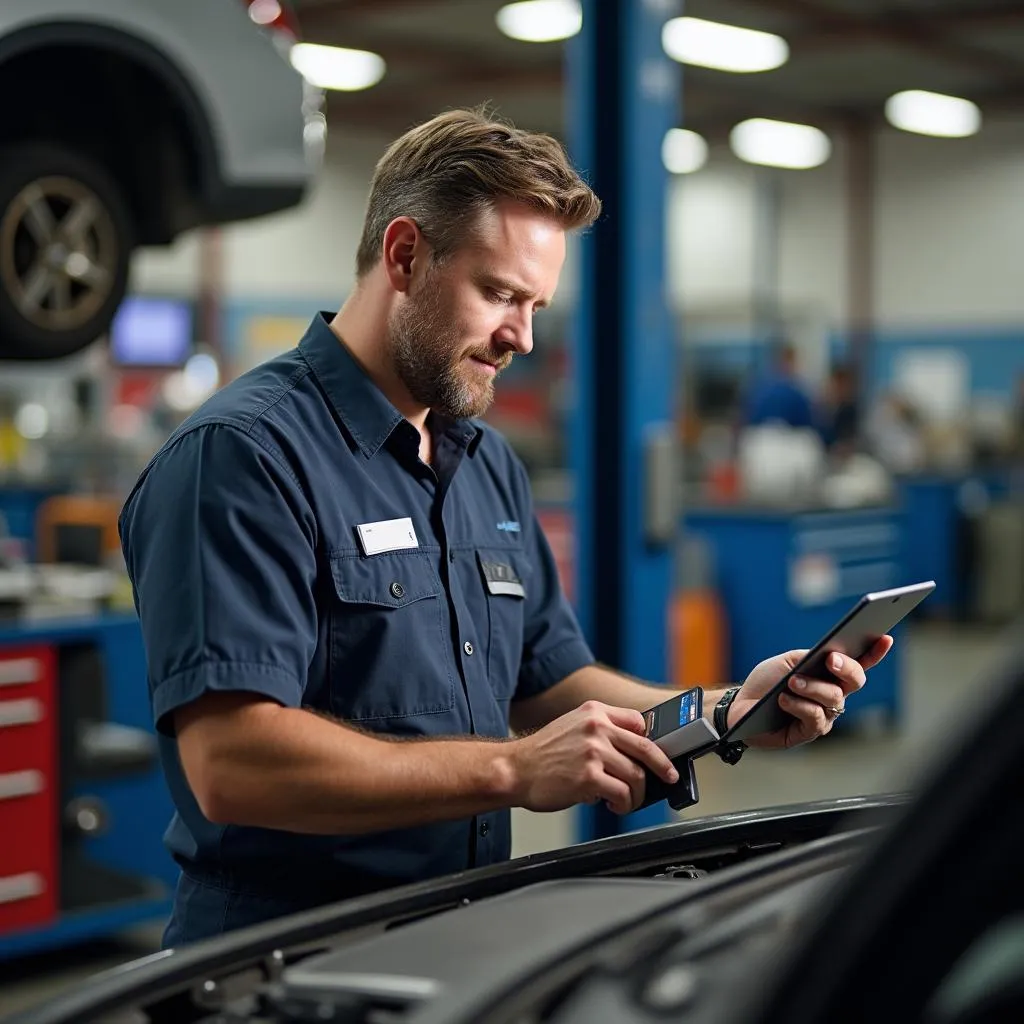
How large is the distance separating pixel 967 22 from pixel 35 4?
882cm

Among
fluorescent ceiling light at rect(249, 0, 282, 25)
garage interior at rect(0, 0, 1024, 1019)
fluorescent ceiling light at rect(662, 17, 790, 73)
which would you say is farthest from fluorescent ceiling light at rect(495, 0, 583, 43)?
fluorescent ceiling light at rect(249, 0, 282, 25)

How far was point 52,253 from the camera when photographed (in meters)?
3.54

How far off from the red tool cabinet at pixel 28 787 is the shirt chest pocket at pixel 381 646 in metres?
2.14

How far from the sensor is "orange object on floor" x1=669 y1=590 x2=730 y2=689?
20.4ft

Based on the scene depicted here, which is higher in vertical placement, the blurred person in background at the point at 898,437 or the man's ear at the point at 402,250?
the blurred person in background at the point at 898,437

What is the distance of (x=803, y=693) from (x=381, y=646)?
1.48ft

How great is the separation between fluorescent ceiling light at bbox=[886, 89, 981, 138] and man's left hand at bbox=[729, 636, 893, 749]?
10.9 meters

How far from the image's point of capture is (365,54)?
10.4m

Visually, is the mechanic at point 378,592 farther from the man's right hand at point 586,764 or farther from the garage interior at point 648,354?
the garage interior at point 648,354

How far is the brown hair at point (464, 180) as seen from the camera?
5.46ft

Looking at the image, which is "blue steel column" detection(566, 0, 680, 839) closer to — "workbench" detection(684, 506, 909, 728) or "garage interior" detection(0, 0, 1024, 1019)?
"garage interior" detection(0, 0, 1024, 1019)

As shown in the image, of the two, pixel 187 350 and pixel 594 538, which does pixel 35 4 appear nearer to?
pixel 594 538

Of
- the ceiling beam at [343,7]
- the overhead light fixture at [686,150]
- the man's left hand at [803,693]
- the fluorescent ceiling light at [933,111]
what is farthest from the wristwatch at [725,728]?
the overhead light fixture at [686,150]

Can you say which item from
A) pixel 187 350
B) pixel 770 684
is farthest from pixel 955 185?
pixel 770 684
